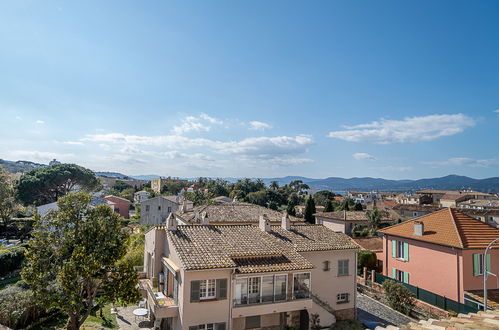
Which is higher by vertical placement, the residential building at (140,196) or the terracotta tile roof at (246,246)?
the terracotta tile roof at (246,246)

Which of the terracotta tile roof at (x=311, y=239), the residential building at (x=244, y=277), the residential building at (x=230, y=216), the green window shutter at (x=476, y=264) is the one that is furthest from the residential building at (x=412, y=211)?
the residential building at (x=244, y=277)

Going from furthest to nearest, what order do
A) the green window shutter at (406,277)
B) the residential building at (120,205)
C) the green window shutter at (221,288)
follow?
the residential building at (120,205)
the green window shutter at (406,277)
the green window shutter at (221,288)

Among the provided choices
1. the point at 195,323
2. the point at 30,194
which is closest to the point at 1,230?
the point at 30,194

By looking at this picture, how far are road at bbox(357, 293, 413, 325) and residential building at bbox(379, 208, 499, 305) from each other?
4.20 metres

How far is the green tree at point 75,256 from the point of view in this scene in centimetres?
1725

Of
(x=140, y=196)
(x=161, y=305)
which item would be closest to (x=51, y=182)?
(x=140, y=196)

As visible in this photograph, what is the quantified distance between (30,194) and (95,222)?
69522 millimetres

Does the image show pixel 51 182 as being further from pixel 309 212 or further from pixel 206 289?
pixel 206 289

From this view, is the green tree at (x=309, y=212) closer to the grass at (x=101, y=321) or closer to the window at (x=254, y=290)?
the grass at (x=101, y=321)

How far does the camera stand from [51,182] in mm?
77938

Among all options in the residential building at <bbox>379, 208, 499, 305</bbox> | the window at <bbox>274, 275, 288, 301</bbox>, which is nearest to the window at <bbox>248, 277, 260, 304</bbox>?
the window at <bbox>274, 275, 288, 301</bbox>

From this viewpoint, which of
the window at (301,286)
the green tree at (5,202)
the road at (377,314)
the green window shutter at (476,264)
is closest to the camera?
the window at (301,286)

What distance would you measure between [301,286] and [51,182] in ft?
256

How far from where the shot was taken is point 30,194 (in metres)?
73.8
